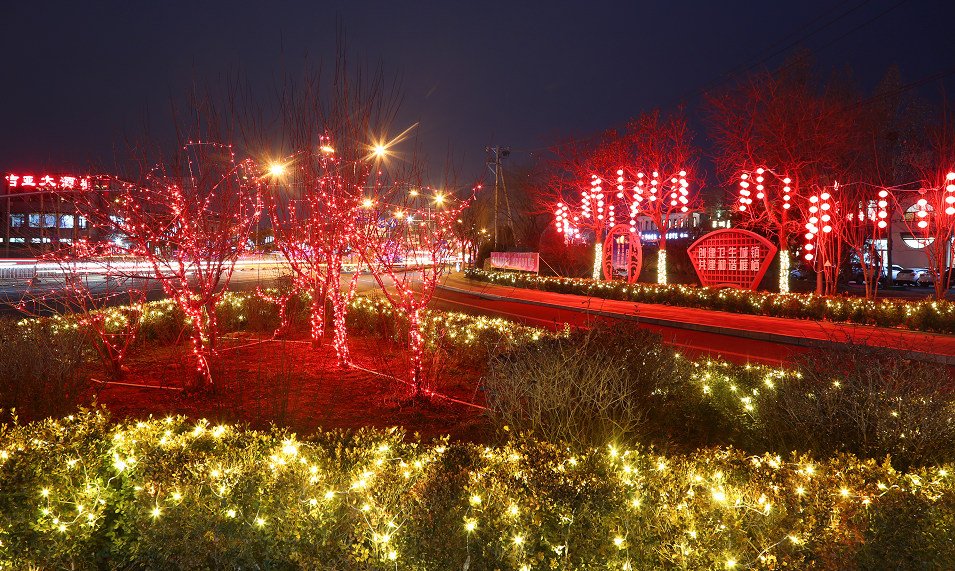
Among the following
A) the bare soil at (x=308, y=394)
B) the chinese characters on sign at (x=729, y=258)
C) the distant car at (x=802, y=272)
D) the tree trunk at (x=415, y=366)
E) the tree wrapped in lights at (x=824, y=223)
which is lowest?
the bare soil at (x=308, y=394)

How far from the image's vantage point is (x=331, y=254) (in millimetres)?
7637

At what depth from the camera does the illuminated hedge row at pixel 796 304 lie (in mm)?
12469

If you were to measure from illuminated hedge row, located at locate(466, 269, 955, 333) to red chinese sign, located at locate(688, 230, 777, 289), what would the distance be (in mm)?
1491

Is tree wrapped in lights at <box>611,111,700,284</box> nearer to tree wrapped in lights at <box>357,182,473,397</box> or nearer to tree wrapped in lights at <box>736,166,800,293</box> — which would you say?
tree wrapped in lights at <box>736,166,800,293</box>

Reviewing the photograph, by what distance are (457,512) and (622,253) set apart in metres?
23.4

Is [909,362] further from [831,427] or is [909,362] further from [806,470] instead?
[806,470]

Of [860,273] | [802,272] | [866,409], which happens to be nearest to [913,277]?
[860,273]

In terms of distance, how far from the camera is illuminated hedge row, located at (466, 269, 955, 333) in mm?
12469

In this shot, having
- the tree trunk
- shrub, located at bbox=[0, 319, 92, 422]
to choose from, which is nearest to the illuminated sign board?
the tree trunk

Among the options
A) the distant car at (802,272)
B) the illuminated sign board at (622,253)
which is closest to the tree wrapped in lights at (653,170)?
the illuminated sign board at (622,253)

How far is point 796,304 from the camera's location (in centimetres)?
1470

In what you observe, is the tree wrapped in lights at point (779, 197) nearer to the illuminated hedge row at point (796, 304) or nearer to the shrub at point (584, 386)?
the illuminated hedge row at point (796, 304)

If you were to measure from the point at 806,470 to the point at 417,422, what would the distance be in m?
3.53

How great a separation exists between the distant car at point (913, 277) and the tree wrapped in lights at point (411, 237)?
3592 cm
